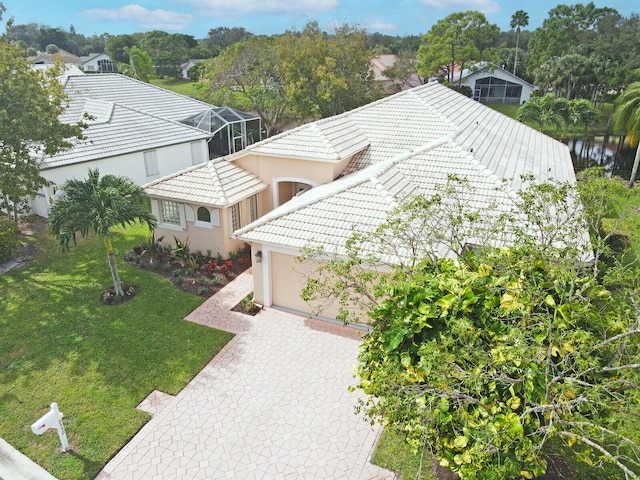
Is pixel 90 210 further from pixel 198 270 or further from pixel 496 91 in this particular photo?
pixel 496 91

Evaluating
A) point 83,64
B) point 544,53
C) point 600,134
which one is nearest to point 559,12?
point 544,53

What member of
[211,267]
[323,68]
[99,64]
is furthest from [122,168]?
[99,64]

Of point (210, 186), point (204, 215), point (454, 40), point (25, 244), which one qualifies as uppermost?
point (454, 40)

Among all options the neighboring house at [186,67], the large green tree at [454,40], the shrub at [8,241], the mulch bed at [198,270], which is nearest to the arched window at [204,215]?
the mulch bed at [198,270]

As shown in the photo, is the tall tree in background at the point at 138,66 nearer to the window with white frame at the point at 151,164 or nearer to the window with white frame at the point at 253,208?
the window with white frame at the point at 151,164

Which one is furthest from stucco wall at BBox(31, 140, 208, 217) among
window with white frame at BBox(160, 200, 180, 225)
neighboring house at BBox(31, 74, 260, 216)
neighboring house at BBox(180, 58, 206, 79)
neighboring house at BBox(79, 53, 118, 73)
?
neighboring house at BBox(79, 53, 118, 73)
